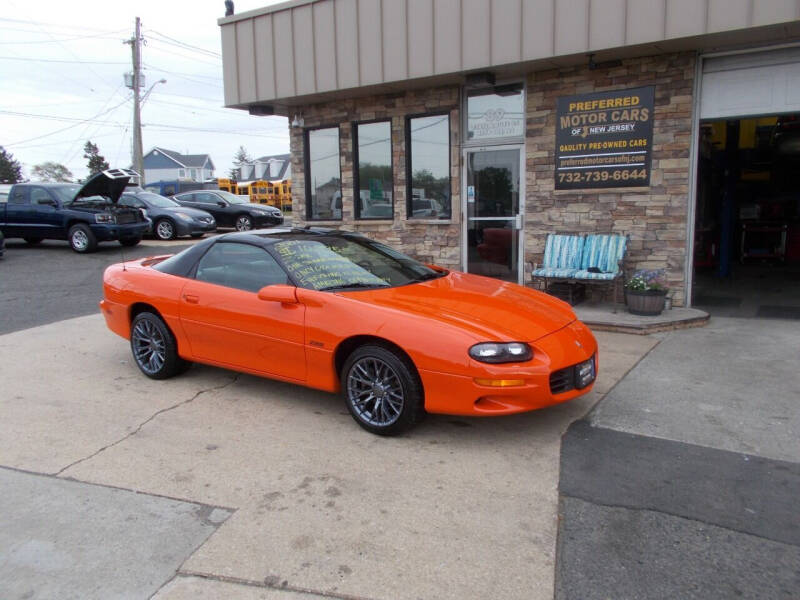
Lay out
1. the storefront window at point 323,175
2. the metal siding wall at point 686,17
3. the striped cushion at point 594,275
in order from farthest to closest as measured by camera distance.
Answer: the storefront window at point 323,175, the striped cushion at point 594,275, the metal siding wall at point 686,17

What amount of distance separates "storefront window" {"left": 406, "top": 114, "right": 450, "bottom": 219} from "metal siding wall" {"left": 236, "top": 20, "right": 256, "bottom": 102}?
8.66 ft

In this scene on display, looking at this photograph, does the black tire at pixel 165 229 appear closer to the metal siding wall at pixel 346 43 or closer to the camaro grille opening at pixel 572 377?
the metal siding wall at pixel 346 43

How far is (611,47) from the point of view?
6.84 meters

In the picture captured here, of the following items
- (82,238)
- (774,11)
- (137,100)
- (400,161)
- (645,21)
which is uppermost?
(137,100)

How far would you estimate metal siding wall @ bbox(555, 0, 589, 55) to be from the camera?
6941 millimetres

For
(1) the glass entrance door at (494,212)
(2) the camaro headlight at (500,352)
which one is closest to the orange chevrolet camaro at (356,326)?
(2) the camaro headlight at (500,352)

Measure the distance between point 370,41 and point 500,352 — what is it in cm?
629

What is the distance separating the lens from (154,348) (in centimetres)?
536

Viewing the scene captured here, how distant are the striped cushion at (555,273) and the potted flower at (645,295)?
686mm

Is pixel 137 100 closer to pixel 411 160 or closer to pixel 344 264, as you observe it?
pixel 411 160

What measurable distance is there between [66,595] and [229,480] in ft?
3.53

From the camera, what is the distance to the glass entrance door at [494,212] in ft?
28.6

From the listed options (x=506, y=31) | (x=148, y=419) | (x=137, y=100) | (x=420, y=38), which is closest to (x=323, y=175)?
(x=420, y=38)

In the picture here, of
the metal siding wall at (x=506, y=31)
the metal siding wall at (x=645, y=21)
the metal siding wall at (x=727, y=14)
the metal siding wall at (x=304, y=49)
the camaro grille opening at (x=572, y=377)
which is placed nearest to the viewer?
the camaro grille opening at (x=572, y=377)
